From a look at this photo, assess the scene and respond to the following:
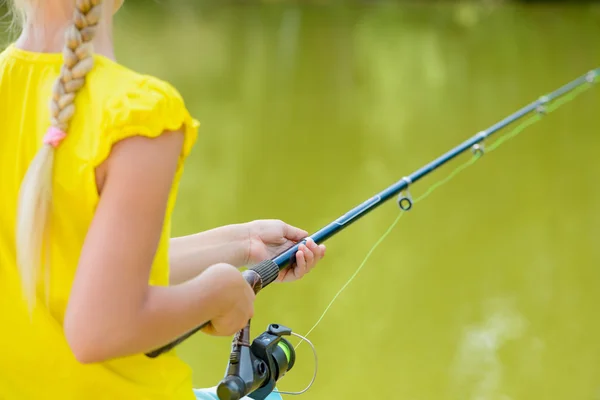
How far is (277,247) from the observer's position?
1217 mm

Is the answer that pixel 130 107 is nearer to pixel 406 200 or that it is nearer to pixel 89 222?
pixel 89 222

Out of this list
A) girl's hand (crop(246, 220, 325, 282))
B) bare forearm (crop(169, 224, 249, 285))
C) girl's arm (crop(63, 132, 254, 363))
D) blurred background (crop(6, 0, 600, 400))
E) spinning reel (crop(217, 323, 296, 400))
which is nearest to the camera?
girl's arm (crop(63, 132, 254, 363))

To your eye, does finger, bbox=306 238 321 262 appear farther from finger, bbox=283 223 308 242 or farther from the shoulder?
the shoulder

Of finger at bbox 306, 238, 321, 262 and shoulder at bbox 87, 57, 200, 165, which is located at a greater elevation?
shoulder at bbox 87, 57, 200, 165

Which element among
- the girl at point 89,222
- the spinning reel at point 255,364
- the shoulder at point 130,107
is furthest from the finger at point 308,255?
the shoulder at point 130,107

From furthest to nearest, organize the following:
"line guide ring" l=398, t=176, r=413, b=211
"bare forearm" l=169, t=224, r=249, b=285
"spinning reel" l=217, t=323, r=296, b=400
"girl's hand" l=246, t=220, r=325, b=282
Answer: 1. "line guide ring" l=398, t=176, r=413, b=211
2. "girl's hand" l=246, t=220, r=325, b=282
3. "bare forearm" l=169, t=224, r=249, b=285
4. "spinning reel" l=217, t=323, r=296, b=400

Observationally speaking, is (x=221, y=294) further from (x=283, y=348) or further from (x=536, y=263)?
(x=536, y=263)

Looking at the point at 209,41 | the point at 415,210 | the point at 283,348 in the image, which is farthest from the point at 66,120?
the point at 209,41

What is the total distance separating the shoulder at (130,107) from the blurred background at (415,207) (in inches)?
71.7

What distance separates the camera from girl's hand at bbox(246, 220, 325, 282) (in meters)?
1.17

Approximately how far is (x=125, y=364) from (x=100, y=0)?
0.32m

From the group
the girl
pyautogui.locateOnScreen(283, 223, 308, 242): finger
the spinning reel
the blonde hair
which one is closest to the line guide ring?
pyautogui.locateOnScreen(283, 223, 308, 242): finger

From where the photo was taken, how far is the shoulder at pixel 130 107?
0.63 meters

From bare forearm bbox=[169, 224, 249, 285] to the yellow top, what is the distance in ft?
0.78
